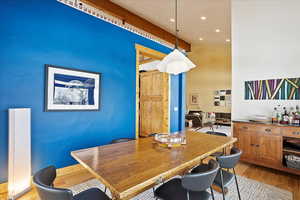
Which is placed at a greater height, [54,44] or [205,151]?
[54,44]

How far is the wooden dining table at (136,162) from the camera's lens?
98cm

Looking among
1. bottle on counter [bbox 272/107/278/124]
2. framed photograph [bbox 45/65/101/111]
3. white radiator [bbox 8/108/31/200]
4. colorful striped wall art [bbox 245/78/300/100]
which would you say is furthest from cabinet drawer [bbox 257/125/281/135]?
white radiator [bbox 8/108/31/200]

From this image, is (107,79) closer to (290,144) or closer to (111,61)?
(111,61)

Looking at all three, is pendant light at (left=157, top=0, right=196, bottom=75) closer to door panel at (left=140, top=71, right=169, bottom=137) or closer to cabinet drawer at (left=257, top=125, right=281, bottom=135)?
cabinet drawer at (left=257, top=125, right=281, bottom=135)

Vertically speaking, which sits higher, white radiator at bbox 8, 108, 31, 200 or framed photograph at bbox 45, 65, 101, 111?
framed photograph at bbox 45, 65, 101, 111

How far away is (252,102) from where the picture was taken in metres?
3.31

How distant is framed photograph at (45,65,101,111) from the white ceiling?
202cm

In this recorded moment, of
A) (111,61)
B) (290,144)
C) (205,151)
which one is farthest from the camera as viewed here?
(111,61)

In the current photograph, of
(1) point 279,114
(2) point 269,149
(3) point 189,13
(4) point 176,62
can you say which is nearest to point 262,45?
(1) point 279,114

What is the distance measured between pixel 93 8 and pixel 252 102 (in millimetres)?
4027

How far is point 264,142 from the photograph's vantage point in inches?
109

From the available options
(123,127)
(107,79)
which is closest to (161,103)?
(123,127)

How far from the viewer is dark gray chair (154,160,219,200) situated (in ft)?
3.67

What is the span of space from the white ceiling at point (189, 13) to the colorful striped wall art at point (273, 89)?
205 cm
